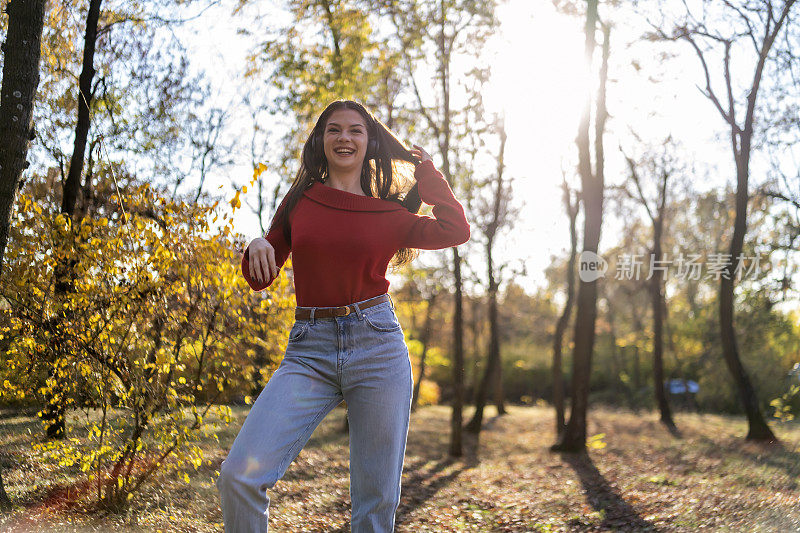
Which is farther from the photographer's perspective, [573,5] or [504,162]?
[504,162]

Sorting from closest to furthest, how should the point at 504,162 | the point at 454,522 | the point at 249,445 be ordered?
the point at 249,445
the point at 454,522
the point at 504,162

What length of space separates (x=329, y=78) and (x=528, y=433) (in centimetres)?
1048

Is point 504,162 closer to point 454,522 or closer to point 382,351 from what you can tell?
point 454,522

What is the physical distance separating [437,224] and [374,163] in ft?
1.32

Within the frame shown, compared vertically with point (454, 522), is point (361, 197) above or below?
above

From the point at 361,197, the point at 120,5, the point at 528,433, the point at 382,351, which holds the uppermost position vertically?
the point at 120,5

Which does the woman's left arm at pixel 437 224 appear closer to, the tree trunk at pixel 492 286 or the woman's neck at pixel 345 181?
the woman's neck at pixel 345 181

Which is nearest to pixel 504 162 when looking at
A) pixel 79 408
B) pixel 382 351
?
pixel 79 408

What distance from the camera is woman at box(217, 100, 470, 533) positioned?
2.22 meters

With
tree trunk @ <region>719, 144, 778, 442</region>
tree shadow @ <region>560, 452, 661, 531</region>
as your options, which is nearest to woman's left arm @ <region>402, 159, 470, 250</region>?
tree shadow @ <region>560, 452, 661, 531</region>

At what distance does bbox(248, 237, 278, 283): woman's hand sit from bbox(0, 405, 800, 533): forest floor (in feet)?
7.56

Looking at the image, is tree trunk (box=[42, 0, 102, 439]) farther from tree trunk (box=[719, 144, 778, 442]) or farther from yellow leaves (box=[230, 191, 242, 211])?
tree trunk (box=[719, 144, 778, 442])

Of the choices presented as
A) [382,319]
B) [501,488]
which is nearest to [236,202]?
[382,319]

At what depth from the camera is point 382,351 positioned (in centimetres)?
235
